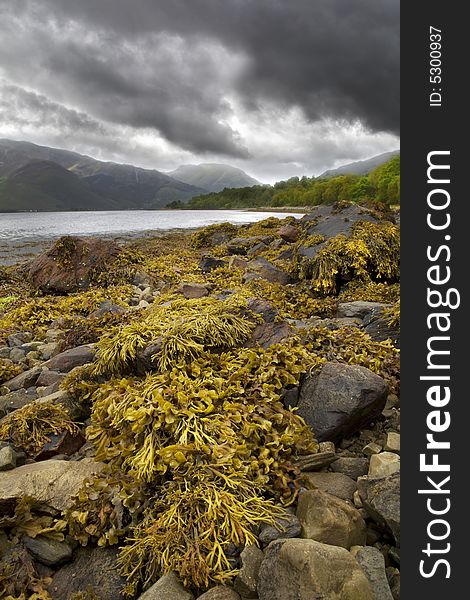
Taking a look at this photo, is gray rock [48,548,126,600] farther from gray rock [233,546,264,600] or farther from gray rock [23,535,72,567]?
gray rock [233,546,264,600]

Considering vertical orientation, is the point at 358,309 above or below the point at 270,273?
below

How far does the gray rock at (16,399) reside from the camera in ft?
13.6

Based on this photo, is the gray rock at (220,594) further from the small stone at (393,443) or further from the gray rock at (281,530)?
the small stone at (393,443)

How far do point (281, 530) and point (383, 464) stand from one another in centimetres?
97

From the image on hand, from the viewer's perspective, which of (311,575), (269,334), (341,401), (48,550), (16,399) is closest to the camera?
(311,575)

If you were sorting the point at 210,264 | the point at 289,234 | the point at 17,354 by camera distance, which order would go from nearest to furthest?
the point at 17,354
the point at 210,264
the point at 289,234

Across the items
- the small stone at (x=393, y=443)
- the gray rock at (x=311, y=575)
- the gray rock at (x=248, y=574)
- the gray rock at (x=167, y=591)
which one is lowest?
→ the gray rock at (x=167, y=591)

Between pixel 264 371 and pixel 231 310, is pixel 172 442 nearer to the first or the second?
pixel 264 371

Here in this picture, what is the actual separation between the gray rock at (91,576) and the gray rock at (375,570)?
1.45 meters

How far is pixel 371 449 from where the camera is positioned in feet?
10.6

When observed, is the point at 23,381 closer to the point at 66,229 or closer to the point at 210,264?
the point at 210,264

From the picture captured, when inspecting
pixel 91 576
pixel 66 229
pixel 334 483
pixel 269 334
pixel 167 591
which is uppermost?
pixel 66 229

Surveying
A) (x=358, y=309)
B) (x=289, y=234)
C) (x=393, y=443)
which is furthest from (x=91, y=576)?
(x=289, y=234)

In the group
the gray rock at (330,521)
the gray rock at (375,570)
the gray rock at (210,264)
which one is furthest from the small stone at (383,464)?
the gray rock at (210,264)
